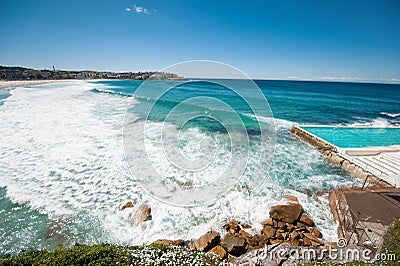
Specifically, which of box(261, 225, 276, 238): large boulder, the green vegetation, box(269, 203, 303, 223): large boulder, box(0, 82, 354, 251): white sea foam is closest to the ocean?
box(0, 82, 354, 251): white sea foam

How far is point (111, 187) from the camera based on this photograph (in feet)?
32.2

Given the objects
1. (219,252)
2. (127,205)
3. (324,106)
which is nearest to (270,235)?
(219,252)

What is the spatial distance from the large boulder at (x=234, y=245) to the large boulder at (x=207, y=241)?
241mm

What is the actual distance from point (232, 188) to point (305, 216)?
11.4ft

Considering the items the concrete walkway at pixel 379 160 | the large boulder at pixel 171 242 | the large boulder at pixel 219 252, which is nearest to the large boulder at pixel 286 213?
the large boulder at pixel 219 252

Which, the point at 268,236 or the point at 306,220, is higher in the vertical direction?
the point at 306,220

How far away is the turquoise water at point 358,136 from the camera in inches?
635

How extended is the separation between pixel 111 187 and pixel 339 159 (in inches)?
560

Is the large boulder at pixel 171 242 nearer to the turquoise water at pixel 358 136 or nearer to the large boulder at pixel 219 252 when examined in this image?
the large boulder at pixel 219 252

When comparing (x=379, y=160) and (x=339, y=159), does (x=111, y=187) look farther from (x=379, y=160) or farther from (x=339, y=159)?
(x=379, y=160)

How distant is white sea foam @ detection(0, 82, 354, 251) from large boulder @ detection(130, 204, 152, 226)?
9.4 inches

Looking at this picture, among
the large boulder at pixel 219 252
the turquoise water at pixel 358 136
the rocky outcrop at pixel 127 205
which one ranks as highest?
the turquoise water at pixel 358 136

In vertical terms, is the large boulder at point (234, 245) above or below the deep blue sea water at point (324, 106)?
below

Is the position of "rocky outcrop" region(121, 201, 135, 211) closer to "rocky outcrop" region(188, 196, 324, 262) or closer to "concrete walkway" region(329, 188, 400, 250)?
"rocky outcrop" region(188, 196, 324, 262)
